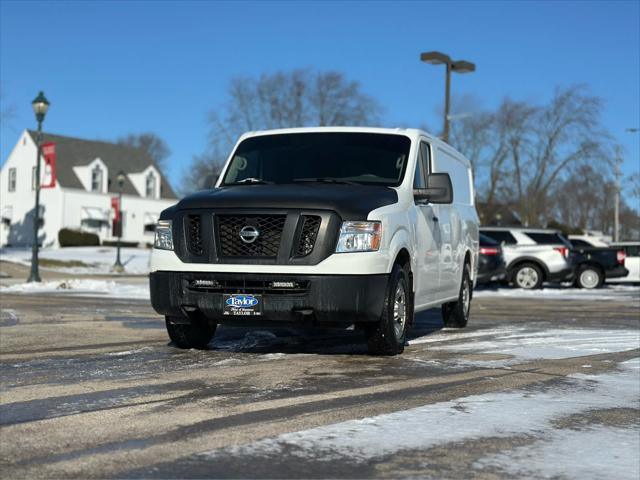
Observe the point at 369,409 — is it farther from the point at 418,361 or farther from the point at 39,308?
the point at 39,308

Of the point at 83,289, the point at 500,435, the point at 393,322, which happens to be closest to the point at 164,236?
the point at 393,322

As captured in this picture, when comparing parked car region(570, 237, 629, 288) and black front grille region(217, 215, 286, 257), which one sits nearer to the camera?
black front grille region(217, 215, 286, 257)

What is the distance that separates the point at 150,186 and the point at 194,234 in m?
58.2

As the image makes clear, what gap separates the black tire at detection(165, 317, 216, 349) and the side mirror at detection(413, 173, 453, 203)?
2.35m

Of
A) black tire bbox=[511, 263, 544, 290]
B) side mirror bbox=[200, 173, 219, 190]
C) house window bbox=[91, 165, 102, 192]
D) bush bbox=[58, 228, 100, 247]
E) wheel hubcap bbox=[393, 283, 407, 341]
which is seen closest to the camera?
wheel hubcap bbox=[393, 283, 407, 341]

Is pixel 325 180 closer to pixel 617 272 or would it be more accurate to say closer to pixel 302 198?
pixel 302 198

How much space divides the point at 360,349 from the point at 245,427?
3668 millimetres

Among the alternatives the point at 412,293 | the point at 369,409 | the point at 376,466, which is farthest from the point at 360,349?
the point at 376,466

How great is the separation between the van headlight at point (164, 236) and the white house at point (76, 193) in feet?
164

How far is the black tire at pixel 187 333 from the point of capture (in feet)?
24.9

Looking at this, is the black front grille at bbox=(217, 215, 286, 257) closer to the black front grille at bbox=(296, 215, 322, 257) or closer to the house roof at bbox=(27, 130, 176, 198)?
the black front grille at bbox=(296, 215, 322, 257)

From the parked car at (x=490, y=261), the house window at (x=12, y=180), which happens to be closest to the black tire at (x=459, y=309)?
the parked car at (x=490, y=261)

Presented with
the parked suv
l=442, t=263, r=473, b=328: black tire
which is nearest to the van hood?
the parked suv

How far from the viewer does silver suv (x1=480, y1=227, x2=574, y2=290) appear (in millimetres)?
22797
